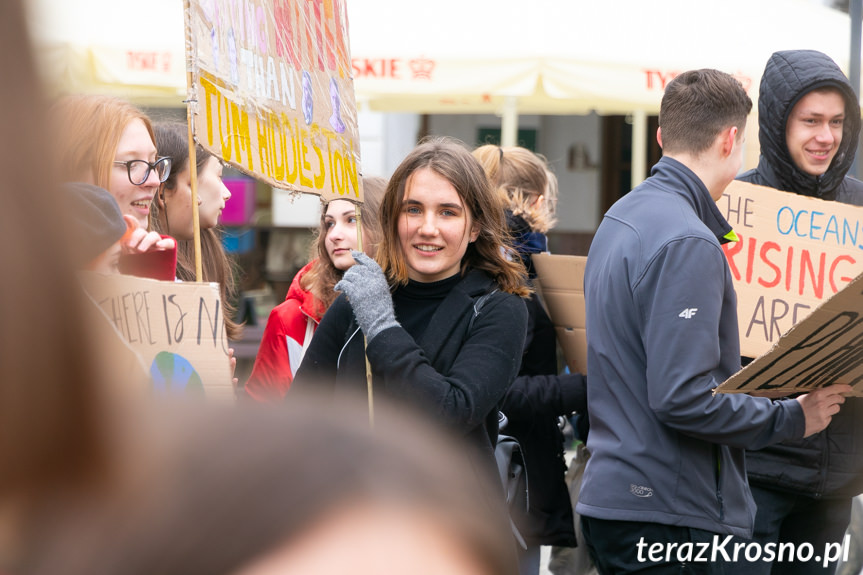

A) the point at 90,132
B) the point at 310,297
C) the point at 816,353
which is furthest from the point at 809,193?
the point at 90,132

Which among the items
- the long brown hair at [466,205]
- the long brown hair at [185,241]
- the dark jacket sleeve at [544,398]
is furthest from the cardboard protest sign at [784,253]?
the long brown hair at [185,241]

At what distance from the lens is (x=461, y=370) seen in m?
2.38

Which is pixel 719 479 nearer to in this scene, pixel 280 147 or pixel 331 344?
pixel 331 344

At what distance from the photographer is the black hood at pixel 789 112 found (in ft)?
9.78

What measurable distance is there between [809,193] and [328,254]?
62.1 inches

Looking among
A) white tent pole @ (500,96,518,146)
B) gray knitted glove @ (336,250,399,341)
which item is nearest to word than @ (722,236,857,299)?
gray knitted glove @ (336,250,399,341)

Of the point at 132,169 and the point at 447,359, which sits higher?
the point at 132,169

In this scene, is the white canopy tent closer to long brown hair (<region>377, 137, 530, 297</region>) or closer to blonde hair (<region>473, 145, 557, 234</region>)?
blonde hair (<region>473, 145, 557, 234</region>)

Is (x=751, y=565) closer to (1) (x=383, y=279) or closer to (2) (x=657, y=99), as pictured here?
(1) (x=383, y=279)

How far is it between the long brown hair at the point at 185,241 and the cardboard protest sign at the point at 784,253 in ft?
5.03

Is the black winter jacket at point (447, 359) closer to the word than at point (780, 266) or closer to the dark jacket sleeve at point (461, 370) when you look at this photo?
the dark jacket sleeve at point (461, 370)

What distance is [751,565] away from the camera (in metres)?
2.46

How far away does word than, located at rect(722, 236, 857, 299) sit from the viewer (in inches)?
113

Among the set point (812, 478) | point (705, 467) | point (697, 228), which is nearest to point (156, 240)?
point (697, 228)
